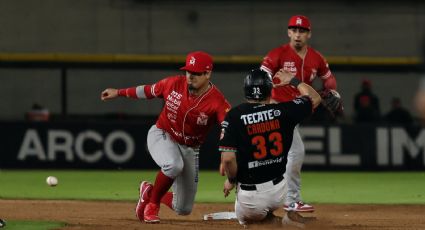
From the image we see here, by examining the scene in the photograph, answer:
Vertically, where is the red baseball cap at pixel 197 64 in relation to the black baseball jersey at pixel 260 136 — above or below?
above

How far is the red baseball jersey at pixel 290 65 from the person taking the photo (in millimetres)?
10711

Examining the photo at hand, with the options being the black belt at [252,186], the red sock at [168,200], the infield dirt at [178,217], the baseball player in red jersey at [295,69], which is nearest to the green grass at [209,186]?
the infield dirt at [178,217]

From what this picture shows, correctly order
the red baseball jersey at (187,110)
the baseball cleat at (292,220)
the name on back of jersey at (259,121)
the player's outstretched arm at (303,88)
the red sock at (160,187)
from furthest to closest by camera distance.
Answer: the red sock at (160,187)
the red baseball jersey at (187,110)
the baseball cleat at (292,220)
the player's outstretched arm at (303,88)
the name on back of jersey at (259,121)

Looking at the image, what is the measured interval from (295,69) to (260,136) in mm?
2638

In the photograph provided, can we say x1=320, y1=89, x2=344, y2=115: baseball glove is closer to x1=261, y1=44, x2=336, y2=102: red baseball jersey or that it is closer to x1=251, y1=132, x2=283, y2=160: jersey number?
x1=261, y1=44, x2=336, y2=102: red baseball jersey

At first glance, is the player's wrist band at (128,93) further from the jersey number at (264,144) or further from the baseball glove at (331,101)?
the jersey number at (264,144)

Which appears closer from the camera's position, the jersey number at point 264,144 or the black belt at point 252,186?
the jersey number at point 264,144

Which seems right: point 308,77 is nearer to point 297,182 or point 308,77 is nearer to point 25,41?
point 297,182

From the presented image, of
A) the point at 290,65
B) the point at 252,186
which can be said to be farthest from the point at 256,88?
the point at 290,65

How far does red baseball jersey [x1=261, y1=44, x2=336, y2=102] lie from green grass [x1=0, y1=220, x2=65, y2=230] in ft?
8.64

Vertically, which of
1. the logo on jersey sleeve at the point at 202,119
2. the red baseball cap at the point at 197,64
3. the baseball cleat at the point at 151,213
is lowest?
the baseball cleat at the point at 151,213

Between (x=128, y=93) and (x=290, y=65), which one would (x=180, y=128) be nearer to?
(x=128, y=93)

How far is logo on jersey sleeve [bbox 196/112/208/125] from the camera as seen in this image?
31.8ft

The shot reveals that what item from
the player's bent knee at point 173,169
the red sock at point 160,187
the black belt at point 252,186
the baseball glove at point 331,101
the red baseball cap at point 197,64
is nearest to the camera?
the black belt at point 252,186
